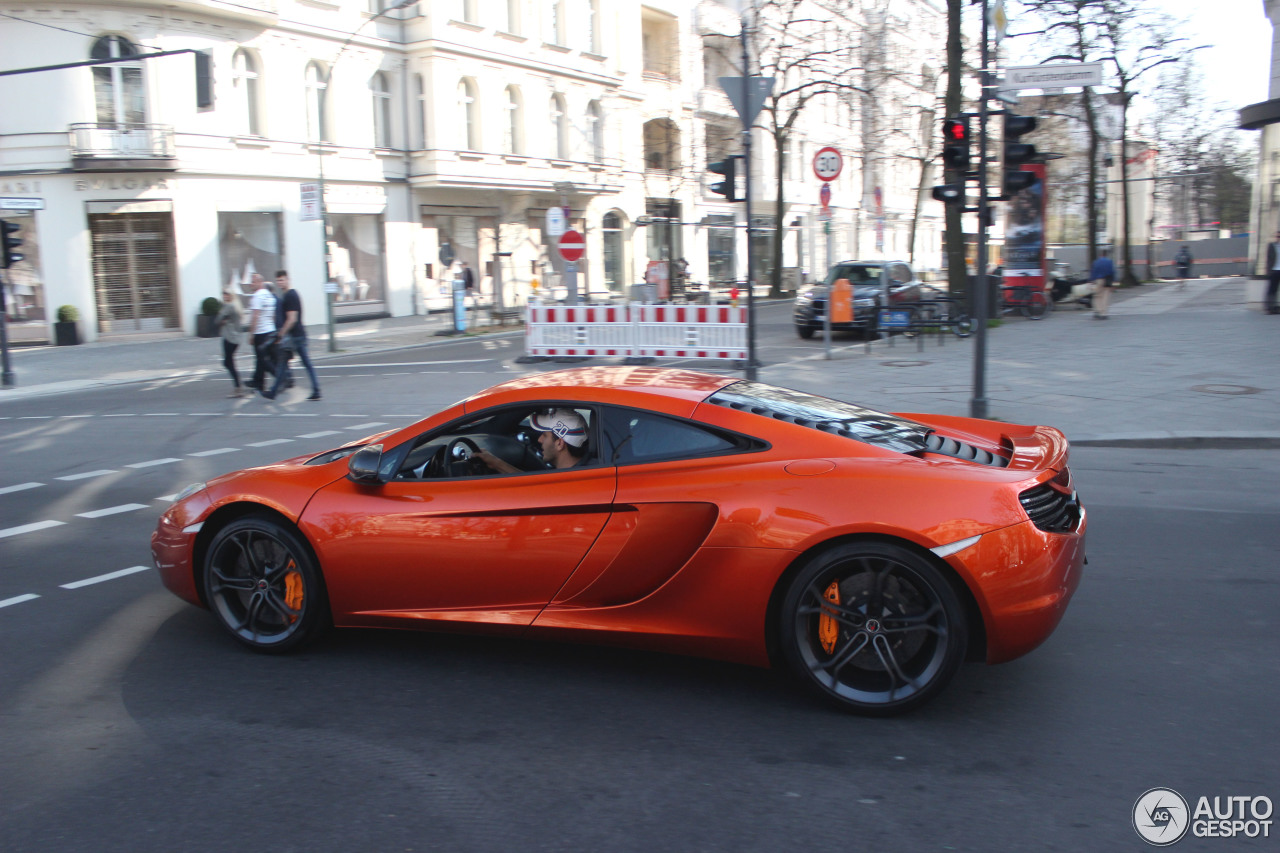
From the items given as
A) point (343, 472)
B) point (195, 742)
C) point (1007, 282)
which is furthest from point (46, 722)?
point (1007, 282)

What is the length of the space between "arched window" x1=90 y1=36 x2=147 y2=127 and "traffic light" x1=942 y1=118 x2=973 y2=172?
22.5 metres

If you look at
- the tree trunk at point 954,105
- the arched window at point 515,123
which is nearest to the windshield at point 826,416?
the tree trunk at point 954,105

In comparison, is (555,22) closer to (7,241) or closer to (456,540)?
(7,241)

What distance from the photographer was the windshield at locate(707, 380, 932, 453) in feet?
14.3

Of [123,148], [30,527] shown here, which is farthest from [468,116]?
[30,527]

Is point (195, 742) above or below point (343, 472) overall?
below

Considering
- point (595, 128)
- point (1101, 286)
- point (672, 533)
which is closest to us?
point (672, 533)

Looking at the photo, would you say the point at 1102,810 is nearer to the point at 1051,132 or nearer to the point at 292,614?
the point at 292,614

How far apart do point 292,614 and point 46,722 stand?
3.42ft

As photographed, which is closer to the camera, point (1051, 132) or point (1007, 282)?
point (1007, 282)

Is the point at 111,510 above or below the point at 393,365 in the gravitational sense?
below

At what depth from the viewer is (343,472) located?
4.71 metres

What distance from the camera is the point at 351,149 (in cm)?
3222

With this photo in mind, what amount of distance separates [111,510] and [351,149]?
26378 mm
